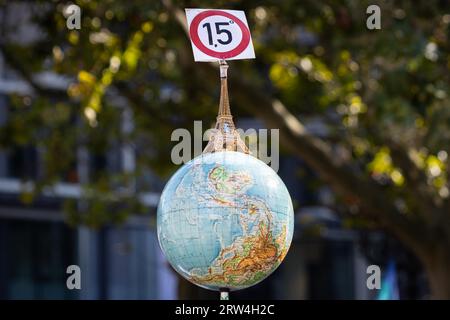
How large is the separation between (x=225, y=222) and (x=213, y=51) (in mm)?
1063

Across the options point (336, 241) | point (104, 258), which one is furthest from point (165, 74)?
point (336, 241)

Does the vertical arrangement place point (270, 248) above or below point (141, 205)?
below

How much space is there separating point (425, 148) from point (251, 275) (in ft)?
32.5

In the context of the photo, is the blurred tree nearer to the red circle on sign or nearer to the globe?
the red circle on sign

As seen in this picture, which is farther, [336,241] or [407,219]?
[336,241]

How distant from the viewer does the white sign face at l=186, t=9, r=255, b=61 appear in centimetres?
796

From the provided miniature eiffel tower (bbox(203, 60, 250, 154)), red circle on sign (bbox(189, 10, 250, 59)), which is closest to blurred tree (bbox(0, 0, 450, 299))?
red circle on sign (bbox(189, 10, 250, 59))

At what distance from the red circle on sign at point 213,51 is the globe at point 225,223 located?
0.64 meters

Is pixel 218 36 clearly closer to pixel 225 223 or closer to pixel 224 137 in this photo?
pixel 224 137

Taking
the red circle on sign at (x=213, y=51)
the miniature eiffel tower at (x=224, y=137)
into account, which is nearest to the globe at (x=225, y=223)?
the miniature eiffel tower at (x=224, y=137)
